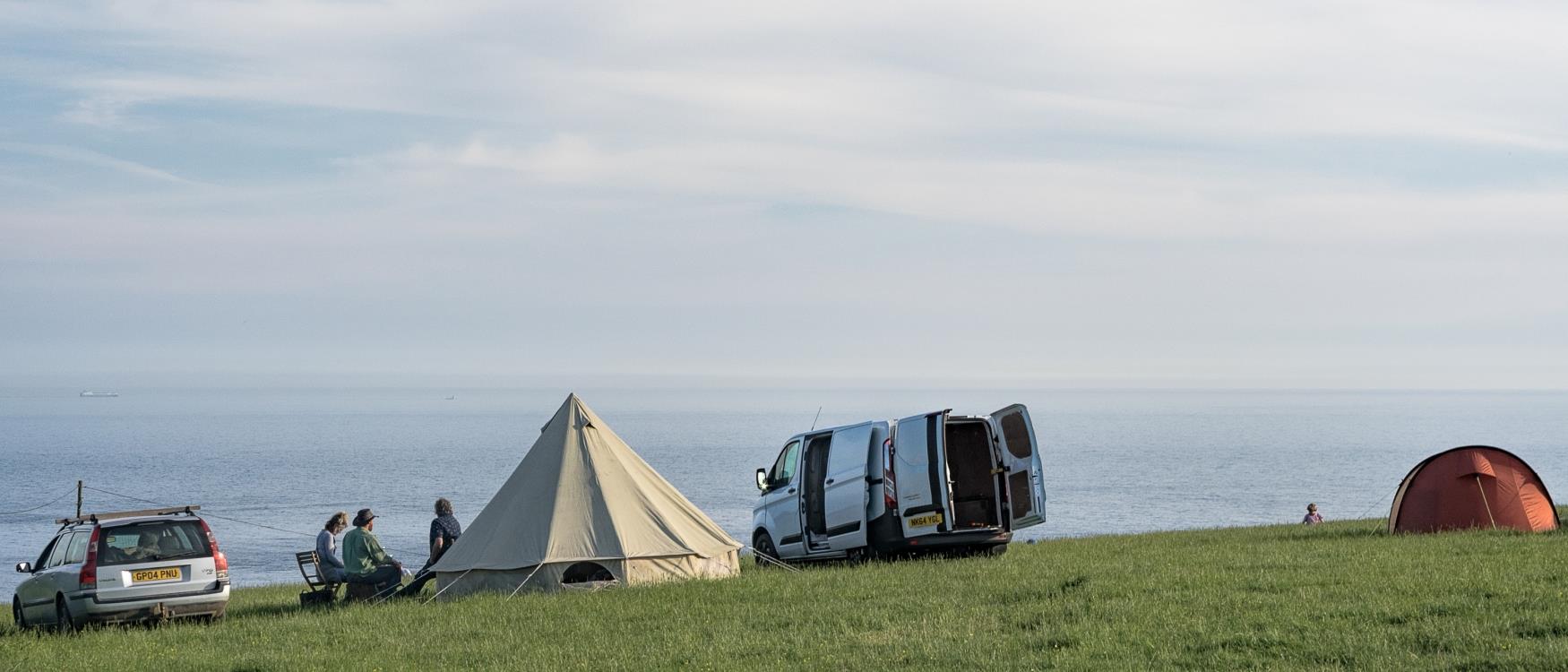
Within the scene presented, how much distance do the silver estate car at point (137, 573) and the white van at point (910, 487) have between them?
8.15 meters

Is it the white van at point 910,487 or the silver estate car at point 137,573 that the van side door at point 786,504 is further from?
the silver estate car at point 137,573

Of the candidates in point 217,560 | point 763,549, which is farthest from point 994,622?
point 217,560

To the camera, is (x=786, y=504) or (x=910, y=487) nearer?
(x=910, y=487)

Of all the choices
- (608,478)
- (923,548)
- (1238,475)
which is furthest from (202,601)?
(1238,475)

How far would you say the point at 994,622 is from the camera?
41.5 ft

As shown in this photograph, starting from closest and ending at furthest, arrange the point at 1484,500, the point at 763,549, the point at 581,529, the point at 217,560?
the point at 217,560 < the point at 581,529 < the point at 1484,500 < the point at 763,549

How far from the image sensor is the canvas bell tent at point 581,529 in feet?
60.2

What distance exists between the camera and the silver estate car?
1680cm

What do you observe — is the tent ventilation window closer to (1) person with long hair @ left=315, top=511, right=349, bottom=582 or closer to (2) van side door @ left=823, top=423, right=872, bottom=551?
(1) person with long hair @ left=315, top=511, right=349, bottom=582

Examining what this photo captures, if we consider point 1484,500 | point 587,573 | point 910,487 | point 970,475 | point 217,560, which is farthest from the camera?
point 970,475

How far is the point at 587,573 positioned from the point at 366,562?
294 cm

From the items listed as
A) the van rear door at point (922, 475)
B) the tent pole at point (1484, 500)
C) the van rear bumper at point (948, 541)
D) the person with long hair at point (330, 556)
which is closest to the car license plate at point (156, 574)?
the person with long hair at point (330, 556)

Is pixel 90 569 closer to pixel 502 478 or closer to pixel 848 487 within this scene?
pixel 848 487

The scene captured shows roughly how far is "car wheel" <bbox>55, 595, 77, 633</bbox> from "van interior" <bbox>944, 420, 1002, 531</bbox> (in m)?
11.7
